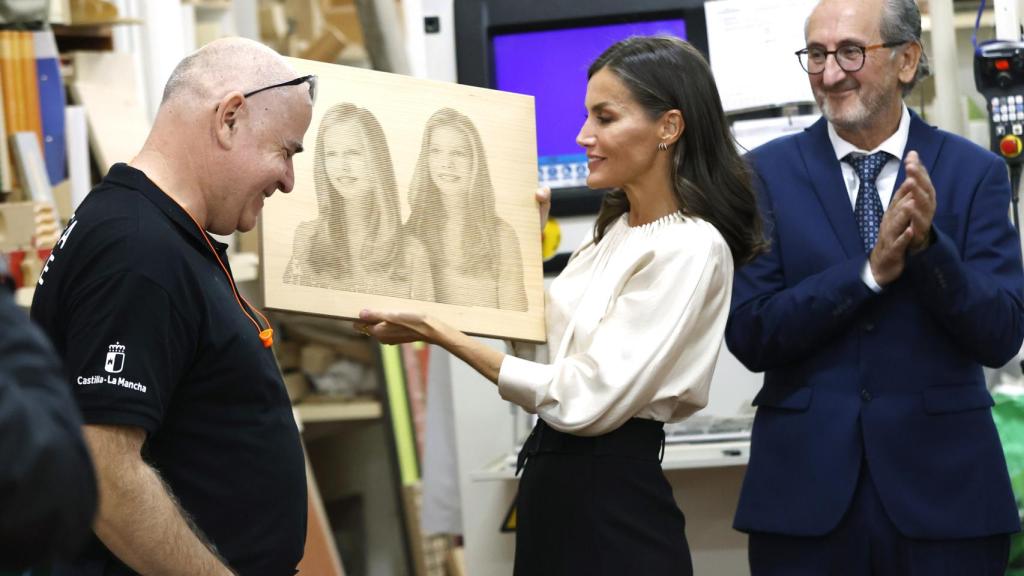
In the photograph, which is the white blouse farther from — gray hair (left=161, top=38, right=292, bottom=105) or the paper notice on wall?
the paper notice on wall

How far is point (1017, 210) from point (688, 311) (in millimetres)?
1275

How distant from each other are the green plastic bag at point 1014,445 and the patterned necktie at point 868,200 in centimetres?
66

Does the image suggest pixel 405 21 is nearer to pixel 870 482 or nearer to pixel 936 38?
pixel 936 38

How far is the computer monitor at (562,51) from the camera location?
338 cm

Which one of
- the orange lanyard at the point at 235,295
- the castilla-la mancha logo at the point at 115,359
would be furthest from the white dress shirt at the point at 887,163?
the castilla-la mancha logo at the point at 115,359

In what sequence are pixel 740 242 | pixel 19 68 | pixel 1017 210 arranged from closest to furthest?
pixel 740 242
pixel 1017 210
pixel 19 68

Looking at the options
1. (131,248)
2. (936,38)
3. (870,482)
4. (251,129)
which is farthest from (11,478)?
(936,38)

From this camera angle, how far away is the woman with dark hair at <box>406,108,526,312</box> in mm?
2336

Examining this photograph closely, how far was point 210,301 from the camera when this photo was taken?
1.72 metres

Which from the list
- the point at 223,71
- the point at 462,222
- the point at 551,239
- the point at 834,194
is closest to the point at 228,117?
the point at 223,71

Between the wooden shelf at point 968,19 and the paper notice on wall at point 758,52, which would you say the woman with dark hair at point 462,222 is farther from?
the wooden shelf at point 968,19

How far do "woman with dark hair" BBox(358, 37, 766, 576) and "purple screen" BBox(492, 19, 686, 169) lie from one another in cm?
105

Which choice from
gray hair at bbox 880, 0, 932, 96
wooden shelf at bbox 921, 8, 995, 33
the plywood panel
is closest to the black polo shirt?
the plywood panel

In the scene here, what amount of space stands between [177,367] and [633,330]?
77 centimetres
